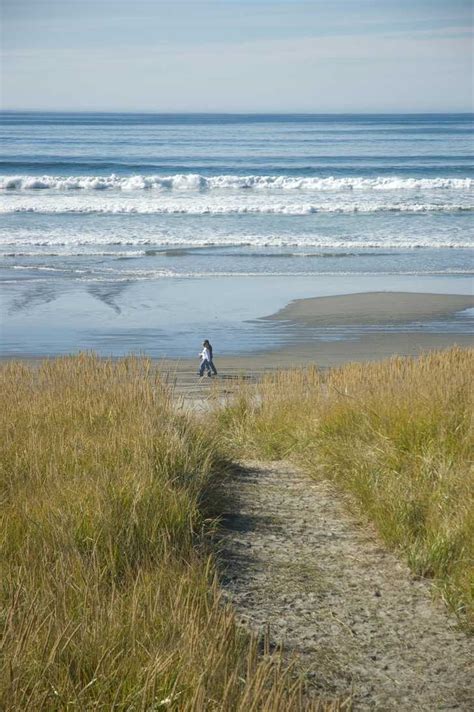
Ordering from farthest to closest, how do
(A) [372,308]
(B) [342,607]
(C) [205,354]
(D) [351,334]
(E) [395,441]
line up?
(A) [372,308]
(D) [351,334]
(C) [205,354]
(E) [395,441]
(B) [342,607]

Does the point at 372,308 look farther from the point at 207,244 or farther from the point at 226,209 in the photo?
the point at 226,209

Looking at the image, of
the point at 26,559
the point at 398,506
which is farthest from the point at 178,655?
the point at 398,506

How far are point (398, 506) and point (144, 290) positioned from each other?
16.1 metres

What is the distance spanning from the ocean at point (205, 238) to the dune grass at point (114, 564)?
8.67 meters

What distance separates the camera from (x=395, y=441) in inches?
259

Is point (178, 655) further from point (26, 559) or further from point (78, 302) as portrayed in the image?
point (78, 302)

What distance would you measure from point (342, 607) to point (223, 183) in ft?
143

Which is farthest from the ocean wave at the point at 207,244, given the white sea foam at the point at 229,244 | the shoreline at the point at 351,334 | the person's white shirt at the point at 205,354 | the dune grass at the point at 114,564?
the dune grass at the point at 114,564

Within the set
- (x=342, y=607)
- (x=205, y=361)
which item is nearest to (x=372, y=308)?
(x=205, y=361)

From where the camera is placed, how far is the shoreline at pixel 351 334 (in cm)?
1465

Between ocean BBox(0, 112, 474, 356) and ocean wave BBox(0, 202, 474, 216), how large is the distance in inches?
3.1

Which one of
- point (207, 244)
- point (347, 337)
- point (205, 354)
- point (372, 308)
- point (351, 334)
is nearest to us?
point (205, 354)

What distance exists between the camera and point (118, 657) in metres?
3.30

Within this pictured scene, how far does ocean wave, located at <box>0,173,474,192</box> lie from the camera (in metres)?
45.8
